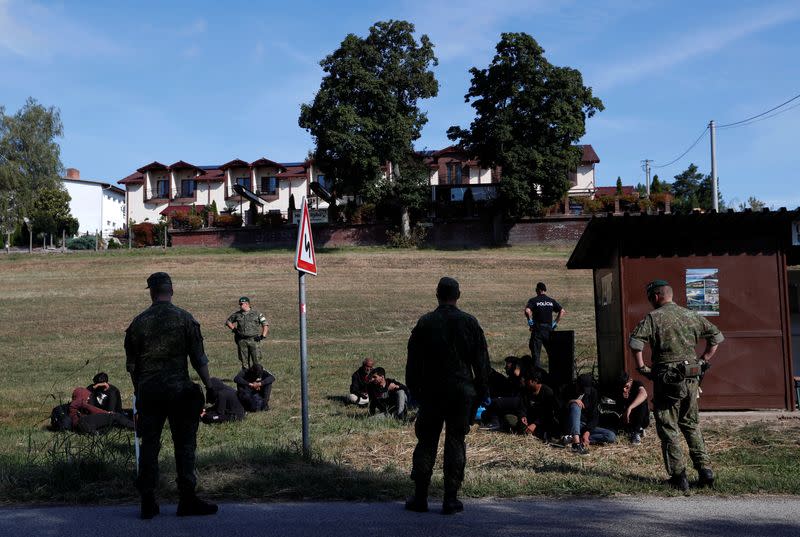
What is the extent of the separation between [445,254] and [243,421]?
32.7 m

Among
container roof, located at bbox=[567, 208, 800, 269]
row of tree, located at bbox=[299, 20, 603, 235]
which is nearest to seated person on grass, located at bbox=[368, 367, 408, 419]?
container roof, located at bbox=[567, 208, 800, 269]

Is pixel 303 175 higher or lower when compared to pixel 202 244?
higher

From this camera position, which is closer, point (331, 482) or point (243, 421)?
point (331, 482)

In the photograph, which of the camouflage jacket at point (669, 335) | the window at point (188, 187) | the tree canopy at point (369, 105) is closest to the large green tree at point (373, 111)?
the tree canopy at point (369, 105)

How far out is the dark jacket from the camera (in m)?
6.00

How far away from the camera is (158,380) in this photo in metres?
6.01

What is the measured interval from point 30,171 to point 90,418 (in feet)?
191

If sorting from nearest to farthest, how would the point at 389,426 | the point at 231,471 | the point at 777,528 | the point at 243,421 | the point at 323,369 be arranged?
1. the point at 777,528
2. the point at 231,471
3. the point at 389,426
4. the point at 243,421
5. the point at 323,369

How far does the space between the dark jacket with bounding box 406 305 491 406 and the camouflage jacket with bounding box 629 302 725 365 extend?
5.21ft

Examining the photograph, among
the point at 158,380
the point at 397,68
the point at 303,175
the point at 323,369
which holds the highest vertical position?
the point at 397,68

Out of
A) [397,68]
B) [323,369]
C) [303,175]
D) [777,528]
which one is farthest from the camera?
[303,175]

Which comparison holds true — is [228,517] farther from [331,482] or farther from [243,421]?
[243,421]

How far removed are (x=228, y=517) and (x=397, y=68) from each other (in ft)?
154

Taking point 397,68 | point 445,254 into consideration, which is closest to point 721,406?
point 445,254
